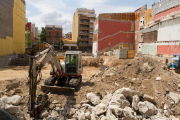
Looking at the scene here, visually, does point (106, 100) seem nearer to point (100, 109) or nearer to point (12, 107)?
point (100, 109)

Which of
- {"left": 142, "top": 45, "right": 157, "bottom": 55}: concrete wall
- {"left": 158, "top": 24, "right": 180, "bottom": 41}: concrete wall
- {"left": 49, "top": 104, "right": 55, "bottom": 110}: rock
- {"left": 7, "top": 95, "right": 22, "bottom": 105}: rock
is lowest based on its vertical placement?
{"left": 49, "top": 104, "right": 55, "bottom": 110}: rock

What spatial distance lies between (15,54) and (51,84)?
18.9 meters

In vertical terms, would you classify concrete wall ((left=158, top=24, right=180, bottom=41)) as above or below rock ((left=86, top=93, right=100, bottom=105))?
above

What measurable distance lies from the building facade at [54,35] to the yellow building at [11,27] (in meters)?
24.9

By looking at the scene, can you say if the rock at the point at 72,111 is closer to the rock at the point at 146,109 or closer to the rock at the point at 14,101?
the rock at the point at 14,101

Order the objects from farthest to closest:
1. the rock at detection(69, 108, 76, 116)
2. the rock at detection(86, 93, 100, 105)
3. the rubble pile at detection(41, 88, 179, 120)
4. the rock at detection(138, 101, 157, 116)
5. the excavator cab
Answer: the excavator cab, the rock at detection(86, 93, 100, 105), the rock at detection(138, 101, 157, 116), the rock at detection(69, 108, 76, 116), the rubble pile at detection(41, 88, 179, 120)

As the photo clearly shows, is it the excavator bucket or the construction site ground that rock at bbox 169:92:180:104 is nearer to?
the construction site ground

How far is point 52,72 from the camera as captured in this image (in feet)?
33.7

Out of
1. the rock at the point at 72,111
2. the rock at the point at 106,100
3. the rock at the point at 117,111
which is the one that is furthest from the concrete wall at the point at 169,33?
the rock at the point at 72,111

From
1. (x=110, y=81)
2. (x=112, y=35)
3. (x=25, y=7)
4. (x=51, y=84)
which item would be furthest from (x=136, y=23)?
(x=51, y=84)

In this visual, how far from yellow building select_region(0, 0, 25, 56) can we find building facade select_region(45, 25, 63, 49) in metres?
24.9

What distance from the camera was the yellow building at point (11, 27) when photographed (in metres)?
19.7

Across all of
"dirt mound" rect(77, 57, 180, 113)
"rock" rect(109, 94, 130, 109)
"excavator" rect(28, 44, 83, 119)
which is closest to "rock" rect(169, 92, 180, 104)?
"dirt mound" rect(77, 57, 180, 113)

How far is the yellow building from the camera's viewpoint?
19688 mm
